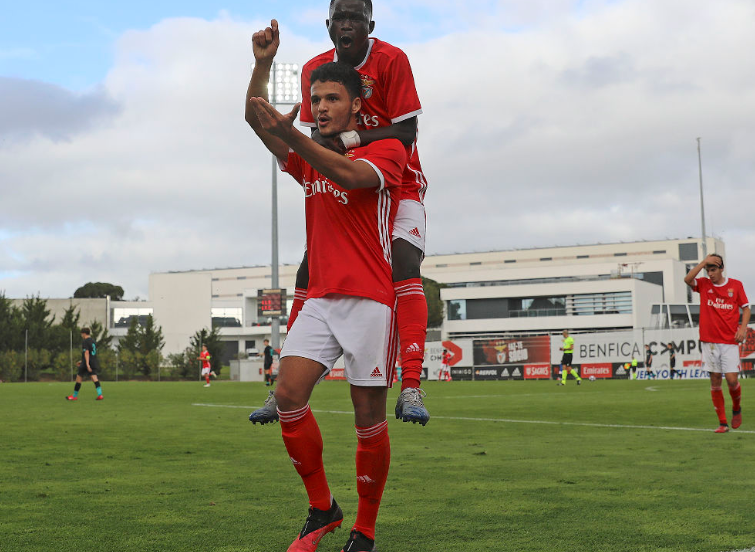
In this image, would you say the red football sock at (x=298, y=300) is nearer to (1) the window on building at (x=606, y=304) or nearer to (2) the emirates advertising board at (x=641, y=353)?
(2) the emirates advertising board at (x=641, y=353)

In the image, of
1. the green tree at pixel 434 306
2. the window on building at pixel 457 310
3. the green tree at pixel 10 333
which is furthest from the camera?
the window on building at pixel 457 310

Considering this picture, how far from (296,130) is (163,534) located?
2.19 metres

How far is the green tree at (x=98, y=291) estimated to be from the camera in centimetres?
13488

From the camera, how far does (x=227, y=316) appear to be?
368ft

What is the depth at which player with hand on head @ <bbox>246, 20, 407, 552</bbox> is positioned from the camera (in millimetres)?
3527

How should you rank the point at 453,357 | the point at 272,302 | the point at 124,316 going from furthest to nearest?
1. the point at 124,316
2. the point at 453,357
3. the point at 272,302

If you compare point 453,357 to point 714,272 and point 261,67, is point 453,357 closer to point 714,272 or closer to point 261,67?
point 714,272

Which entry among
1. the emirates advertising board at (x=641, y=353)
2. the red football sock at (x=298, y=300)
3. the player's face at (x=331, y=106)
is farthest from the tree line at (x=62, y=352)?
the player's face at (x=331, y=106)

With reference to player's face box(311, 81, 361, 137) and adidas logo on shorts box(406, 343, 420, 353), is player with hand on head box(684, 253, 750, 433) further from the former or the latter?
player's face box(311, 81, 361, 137)

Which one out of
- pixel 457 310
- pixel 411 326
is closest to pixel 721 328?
pixel 411 326

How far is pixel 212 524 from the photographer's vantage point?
169 inches

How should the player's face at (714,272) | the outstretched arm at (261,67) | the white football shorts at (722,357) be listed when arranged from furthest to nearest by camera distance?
the white football shorts at (722,357), the player's face at (714,272), the outstretched arm at (261,67)

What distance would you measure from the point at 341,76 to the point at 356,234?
0.69 m

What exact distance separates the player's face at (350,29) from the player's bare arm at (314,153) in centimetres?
53
